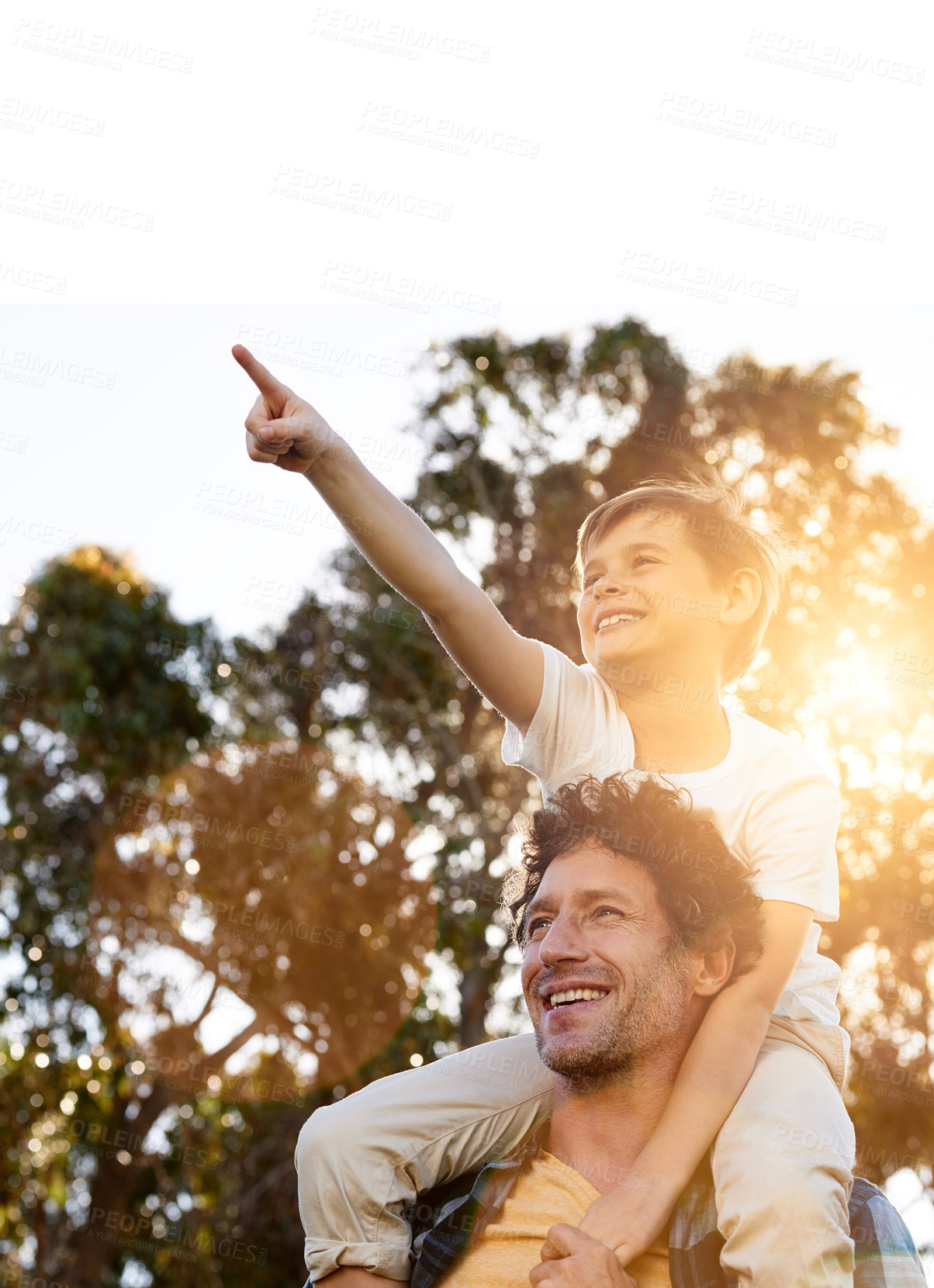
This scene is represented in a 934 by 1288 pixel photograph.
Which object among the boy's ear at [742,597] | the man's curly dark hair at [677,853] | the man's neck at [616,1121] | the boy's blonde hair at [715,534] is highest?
the boy's blonde hair at [715,534]

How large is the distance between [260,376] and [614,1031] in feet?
4.42

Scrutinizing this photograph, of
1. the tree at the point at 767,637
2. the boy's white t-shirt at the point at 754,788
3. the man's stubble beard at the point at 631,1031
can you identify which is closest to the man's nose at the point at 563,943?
the man's stubble beard at the point at 631,1031

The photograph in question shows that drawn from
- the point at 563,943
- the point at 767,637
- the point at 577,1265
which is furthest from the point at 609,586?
the point at 767,637

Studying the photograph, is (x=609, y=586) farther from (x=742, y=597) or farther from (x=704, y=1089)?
(x=704, y=1089)

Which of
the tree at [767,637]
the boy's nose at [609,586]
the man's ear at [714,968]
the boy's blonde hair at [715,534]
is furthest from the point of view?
the tree at [767,637]

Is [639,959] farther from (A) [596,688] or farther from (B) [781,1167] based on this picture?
(A) [596,688]

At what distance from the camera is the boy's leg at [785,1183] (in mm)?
1924

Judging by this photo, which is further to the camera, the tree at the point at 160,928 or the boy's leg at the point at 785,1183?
the tree at the point at 160,928

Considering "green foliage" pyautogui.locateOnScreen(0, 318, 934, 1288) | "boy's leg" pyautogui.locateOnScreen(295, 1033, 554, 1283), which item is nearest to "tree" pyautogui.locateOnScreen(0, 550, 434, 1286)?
"green foliage" pyautogui.locateOnScreen(0, 318, 934, 1288)

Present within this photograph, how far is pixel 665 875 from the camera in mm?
2303

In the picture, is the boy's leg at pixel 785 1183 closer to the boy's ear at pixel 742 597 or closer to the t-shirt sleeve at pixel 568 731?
the t-shirt sleeve at pixel 568 731

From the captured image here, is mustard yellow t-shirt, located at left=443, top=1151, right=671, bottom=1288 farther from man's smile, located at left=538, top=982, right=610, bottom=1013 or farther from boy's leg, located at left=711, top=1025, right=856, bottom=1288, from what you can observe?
man's smile, located at left=538, top=982, right=610, bottom=1013

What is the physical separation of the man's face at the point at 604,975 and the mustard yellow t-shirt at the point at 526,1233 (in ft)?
0.66

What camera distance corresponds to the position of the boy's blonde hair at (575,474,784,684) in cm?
266
